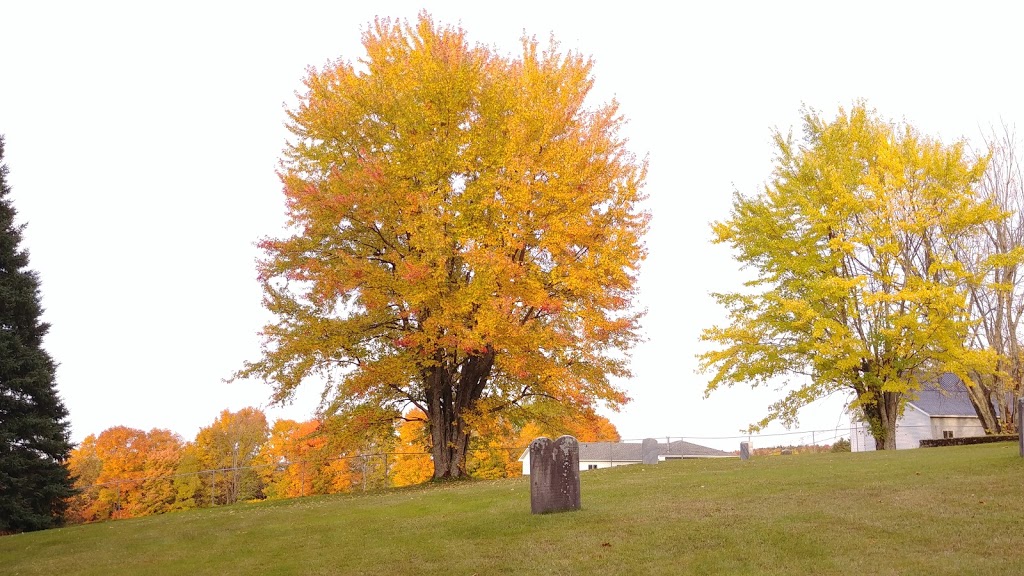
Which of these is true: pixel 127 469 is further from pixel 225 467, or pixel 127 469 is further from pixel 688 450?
pixel 688 450

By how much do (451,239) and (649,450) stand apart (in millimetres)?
12842

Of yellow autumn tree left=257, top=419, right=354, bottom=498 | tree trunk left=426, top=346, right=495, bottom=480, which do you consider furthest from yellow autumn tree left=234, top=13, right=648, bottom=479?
yellow autumn tree left=257, top=419, right=354, bottom=498

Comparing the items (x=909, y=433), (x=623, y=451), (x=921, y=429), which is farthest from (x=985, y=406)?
(x=623, y=451)

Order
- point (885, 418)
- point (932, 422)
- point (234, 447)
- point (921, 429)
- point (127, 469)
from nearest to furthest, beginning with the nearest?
point (885, 418), point (932, 422), point (921, 429), point (127, 469), point (234, 447)

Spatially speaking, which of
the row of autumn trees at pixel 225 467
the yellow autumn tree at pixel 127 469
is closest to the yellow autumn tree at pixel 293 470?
the row of autumn trees at pixel 225 467

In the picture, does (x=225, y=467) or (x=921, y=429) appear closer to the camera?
(x=921, y=429)

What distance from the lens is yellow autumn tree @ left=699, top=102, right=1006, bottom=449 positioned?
2712 cm

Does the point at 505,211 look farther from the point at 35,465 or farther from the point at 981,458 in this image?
the point at 35,465

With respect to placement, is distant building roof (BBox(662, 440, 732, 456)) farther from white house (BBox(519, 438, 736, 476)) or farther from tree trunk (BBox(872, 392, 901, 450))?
tree trunk (BBox(872, 392, 901, 450))

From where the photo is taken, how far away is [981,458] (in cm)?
1797

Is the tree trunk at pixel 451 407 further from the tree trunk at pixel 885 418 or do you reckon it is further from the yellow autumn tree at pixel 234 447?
the yellow autumn tree at pixel 234 447

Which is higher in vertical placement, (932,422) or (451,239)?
(451,239)

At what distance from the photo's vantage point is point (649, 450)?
98.3 feet

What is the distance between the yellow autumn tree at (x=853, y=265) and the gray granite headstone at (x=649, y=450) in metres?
3.26
